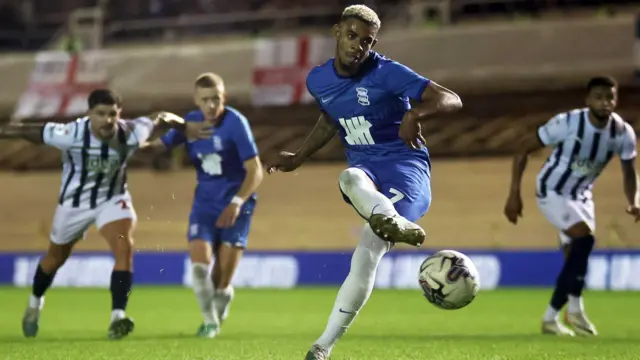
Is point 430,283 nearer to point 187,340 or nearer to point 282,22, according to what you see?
point 187,340

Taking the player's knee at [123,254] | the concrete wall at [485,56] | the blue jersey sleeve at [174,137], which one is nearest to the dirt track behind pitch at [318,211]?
the concrete wall at [485,56]

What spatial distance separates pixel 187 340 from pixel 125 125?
175cm

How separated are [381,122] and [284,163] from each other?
0.58 metres

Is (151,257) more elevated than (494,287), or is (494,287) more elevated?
(494,287)

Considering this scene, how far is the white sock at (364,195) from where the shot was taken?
519 cm

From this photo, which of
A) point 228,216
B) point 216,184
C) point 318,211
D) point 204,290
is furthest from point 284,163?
point 318,211

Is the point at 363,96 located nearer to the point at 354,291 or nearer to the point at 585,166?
the point at 354,291

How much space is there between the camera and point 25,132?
26.8 ft

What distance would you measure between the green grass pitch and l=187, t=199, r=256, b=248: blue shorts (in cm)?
69

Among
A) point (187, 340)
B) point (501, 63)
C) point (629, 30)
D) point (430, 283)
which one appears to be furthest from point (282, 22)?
point (430, 283)

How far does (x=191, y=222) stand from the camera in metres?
8.48

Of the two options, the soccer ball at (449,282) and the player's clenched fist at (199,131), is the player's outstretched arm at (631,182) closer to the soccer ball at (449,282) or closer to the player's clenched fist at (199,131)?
the player's clenched fist at (199,131)

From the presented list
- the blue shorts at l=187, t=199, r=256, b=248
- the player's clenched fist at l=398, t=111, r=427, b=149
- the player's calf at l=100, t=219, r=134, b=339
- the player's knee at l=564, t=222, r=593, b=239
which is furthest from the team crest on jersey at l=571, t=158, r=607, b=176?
the player's clenched fist at l=398, t=111, r=427, b=149

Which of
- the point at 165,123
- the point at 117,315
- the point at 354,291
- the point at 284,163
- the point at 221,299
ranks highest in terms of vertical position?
the point at 284,163
